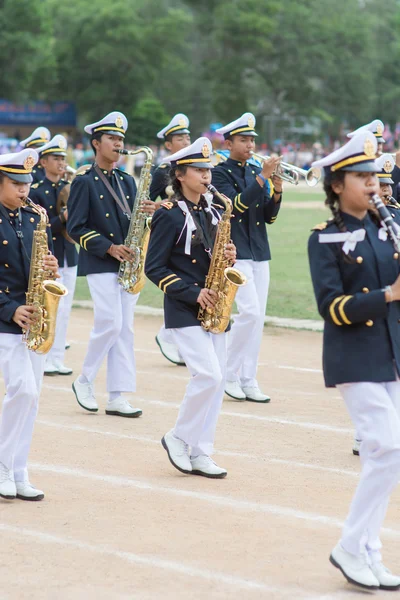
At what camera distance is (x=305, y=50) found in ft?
269

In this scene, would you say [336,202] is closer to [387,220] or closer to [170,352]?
[387,220]

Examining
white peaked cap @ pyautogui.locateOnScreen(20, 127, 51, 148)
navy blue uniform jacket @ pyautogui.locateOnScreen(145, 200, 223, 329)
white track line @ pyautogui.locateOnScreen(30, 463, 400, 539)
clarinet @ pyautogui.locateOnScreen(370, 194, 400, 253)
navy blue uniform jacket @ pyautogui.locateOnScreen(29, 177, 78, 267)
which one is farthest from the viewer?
white peaked cap @ pyautogui.locateOnScreen(20, 127, 51, 148)

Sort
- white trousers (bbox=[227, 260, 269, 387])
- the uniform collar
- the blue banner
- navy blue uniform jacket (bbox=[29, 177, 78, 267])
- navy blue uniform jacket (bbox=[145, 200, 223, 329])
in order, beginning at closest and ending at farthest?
1. the uniform collar
2. navy blue uniform jacket (bbox=[145, 200, 223, 329])
3. white trousers (bbox=[227, 260, 269, 387])
4. navy blue uniform jacket (bbox=[29, 177, 78, 267])
5. the blue banner

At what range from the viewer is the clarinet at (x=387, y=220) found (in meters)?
5.46

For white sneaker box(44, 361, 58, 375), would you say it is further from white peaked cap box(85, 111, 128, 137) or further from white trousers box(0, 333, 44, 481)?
white trousers box(0, 333, 44, 481)

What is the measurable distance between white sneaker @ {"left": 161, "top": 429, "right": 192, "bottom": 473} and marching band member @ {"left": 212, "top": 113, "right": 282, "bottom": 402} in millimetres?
2512

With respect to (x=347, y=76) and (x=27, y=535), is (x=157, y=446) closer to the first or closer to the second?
(x=27, y=535)

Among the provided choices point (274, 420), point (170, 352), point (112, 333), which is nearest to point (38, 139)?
point (170, 352)

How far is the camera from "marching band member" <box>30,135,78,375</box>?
1165 cm

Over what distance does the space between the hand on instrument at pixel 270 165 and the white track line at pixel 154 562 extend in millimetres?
4215

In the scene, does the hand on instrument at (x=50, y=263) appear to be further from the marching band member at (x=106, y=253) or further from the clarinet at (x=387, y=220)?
the marching band member at (x=106, y=253)

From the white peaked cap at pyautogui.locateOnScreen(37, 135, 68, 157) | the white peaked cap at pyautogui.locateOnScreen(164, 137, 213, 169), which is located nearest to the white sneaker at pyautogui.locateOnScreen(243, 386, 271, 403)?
the white peaked cap at pyautogui.locateOnScreen(164, 137, 213, 169)

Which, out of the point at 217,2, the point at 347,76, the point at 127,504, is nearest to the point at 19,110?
the point at 217,2

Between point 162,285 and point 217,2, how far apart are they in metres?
80.4
